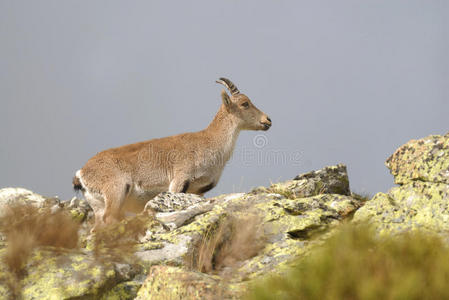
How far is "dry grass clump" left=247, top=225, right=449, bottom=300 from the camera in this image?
5160 millimetres

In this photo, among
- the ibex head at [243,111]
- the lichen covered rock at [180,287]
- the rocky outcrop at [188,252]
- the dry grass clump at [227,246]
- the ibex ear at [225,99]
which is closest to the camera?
the lichen covered rock at [180,287]

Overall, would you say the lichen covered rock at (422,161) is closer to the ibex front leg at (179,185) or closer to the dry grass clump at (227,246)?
the dry grass clump at (227,246)

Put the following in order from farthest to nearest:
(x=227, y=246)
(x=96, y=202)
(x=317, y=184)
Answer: (x=96, y=202) < (x=317, y=184) < (x=227, y=246)

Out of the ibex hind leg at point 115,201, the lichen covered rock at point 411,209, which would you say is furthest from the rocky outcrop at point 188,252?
the ibex hind leg at point 115,201

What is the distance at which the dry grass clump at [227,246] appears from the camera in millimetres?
7824

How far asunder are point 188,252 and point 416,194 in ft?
12.7

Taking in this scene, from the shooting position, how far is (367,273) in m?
5.40

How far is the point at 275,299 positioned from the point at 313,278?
45 cm

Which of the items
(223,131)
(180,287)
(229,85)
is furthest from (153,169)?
(180,287)

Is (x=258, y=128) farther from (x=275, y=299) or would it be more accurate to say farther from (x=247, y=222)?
(x=275, y=299)

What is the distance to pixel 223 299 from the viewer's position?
5.84 meters

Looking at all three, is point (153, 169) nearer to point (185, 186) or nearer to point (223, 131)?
point (185, 186)

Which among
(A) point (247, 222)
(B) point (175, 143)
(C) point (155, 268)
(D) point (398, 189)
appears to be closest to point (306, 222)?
(A) point (247, 222)

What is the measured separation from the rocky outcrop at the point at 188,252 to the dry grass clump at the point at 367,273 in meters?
0.79
